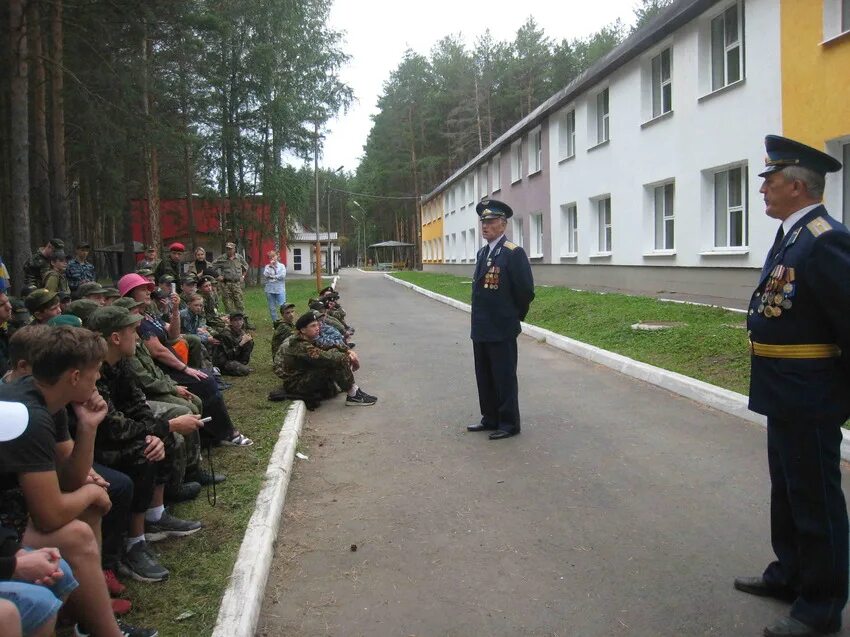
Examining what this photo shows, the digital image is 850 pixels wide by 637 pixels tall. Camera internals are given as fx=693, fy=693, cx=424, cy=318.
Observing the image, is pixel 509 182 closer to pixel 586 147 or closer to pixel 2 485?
pixel 586 147

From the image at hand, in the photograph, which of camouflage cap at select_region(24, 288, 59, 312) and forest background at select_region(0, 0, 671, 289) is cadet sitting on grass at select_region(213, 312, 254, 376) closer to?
camouflage cap at select_region(24, 288, 59, 312)

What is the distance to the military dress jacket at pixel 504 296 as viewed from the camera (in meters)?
6.47

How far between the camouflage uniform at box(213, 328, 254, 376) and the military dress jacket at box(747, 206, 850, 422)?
7.60 meters

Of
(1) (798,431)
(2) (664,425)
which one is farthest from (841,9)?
(1) (798,431)

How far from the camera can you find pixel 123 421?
386cm

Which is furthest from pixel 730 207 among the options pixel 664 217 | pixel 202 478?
pixel 202 478

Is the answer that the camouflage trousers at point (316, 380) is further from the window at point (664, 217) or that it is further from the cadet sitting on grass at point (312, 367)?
the window at point (664, 217)

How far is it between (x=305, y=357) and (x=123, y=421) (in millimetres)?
3985

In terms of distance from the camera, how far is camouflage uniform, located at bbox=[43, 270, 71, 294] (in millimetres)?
9430

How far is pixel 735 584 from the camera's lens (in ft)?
11.5

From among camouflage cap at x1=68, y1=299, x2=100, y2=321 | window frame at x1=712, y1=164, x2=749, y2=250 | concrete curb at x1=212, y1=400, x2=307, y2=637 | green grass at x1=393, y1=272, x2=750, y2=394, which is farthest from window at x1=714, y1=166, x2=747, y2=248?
camouflage cap at x1=68, y1=299, x2=100, y2=321

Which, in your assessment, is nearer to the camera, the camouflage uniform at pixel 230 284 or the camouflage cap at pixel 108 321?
the camouflage cap at pixel 108 321

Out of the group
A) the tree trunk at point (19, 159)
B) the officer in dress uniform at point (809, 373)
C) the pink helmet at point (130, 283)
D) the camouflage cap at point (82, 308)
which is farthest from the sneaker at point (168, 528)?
the tree trunk at point (19, 159)

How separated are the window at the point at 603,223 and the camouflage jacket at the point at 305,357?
578 inches
